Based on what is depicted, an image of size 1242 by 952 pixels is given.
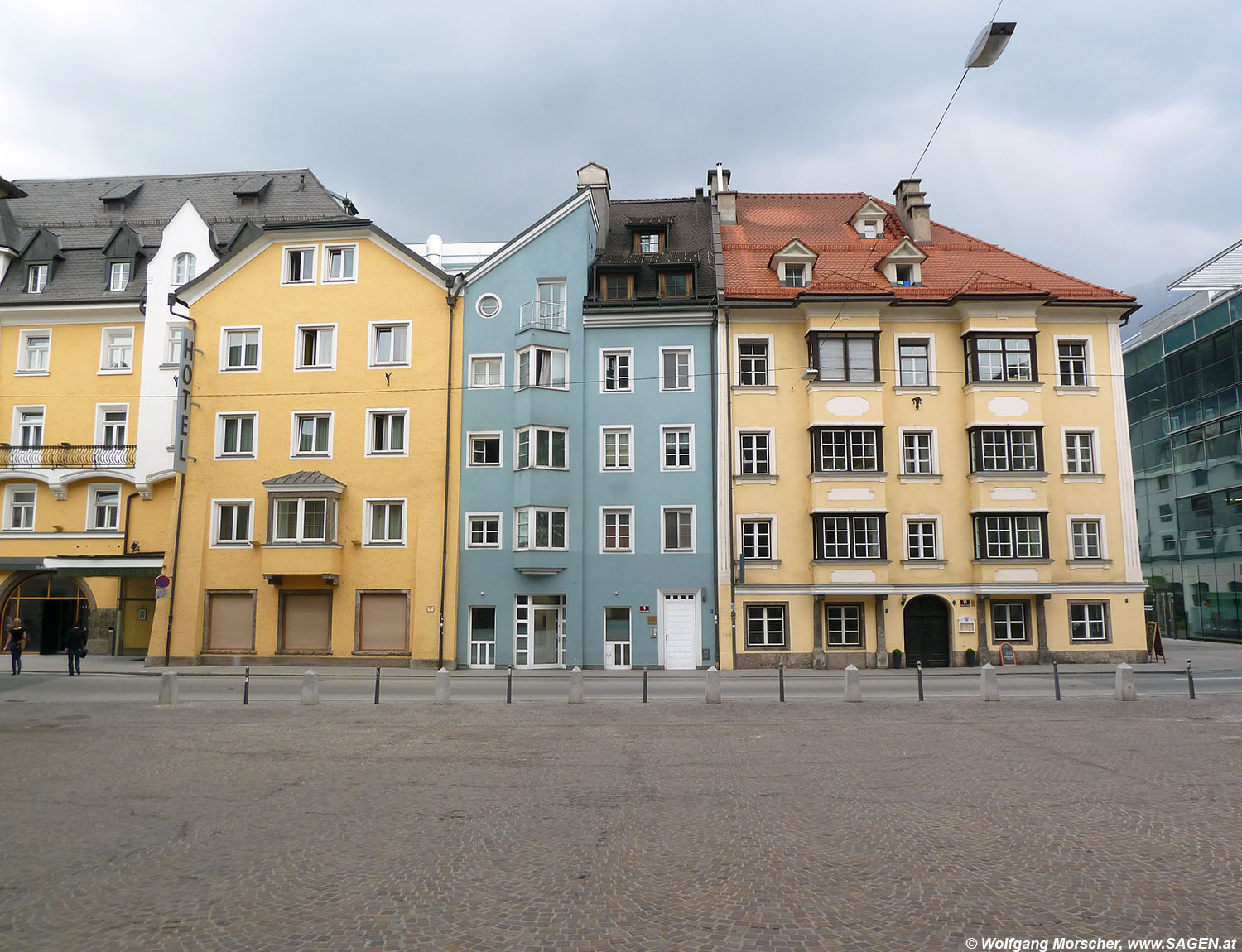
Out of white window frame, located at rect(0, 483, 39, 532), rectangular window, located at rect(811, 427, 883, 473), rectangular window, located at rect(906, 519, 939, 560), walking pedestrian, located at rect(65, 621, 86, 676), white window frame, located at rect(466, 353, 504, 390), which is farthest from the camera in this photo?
white window frame, located at rect(0, 483, 39, 532)

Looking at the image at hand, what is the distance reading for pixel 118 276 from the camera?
36.6m

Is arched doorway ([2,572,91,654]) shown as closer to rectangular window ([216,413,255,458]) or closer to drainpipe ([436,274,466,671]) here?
rectangular window ([216,413,255,458])

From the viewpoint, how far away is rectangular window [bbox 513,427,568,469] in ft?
100

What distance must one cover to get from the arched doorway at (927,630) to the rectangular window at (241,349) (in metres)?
25.7

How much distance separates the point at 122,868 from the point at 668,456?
25.1 metres

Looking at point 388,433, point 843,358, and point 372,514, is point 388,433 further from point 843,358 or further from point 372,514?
point 843,358

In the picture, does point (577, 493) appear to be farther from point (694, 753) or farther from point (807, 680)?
point (694, 753)

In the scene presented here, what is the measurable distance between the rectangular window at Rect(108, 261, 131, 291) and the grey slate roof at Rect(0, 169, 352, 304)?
0.22 m

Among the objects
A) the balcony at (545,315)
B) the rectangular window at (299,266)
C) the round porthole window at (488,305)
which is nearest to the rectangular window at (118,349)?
the rectangular window at (299,266)

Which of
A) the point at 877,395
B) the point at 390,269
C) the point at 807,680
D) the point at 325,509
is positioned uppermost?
the point at 390,269

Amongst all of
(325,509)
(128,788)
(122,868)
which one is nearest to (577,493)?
(325,509)

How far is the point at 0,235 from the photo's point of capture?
36656 millimetres

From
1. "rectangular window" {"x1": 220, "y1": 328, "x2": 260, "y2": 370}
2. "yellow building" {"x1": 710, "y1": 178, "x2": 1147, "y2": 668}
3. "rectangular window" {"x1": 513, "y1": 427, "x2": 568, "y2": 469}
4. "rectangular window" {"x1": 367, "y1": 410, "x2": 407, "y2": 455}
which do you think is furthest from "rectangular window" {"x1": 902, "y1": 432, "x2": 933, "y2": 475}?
"rectangular window" {"x1": 220, "y1": 328, "x2": 260, "y2": 370}

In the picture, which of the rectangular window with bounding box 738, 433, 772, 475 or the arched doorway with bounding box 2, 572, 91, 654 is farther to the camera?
the arched doorway with bounding box 2, 572, 91, 654
